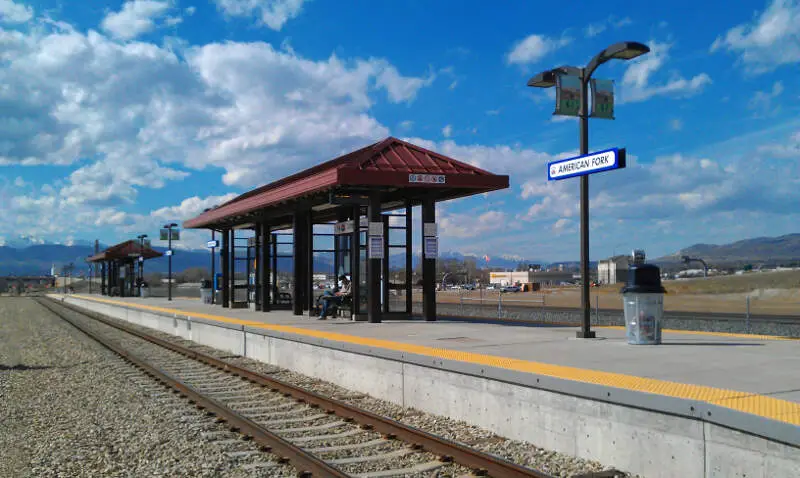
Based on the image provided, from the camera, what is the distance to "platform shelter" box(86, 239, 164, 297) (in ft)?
173

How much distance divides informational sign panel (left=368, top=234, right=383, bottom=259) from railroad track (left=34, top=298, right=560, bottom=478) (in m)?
4.85

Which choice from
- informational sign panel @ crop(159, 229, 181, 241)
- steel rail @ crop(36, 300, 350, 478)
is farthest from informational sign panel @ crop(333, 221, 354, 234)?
informational sign panel @ crop(159, 229, 181, 241)

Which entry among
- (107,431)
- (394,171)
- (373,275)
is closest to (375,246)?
(373,275)

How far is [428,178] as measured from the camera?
16562 mm

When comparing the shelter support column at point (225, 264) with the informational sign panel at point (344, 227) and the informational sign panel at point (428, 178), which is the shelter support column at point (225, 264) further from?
the informational sign panel at point (428, 178)

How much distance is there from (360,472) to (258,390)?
18.5ft

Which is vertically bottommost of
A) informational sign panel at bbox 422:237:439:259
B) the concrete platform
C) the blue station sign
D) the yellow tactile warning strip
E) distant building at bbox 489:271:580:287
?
distant building at bbox 489:271:580:287

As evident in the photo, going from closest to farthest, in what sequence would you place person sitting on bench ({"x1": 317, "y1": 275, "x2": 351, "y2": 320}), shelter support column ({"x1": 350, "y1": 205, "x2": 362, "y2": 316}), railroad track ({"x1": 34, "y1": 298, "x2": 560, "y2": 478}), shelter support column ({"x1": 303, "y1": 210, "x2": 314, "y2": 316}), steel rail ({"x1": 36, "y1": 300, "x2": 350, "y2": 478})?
1. steel rail ({"x1": 36, "y1": 300, "x2": 350, "y2": 478})
2. railroad track ({"x1": 34, "y1": 298, "x2": 560, "y2": 478})
3. shelter support column ({"x1": 350, "y1": 205, "x2": 362, "y2": 316})
4. person sitting on bench ({"x1": 317, "y1": 275, "x2": 351, "y2": 320})
5. shelter support column ({"x1": 303, "y1": 210, "x2": 314, "y2": 316})

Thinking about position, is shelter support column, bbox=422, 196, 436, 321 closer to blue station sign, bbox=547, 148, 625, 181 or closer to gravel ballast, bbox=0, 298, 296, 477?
blue station sign, bbox=547, 148, 625, 181

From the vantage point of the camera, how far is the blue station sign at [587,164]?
448 inches

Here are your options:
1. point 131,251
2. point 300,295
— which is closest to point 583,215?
point 300,295

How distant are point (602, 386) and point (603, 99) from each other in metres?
7.74

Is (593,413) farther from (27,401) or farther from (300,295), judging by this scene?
(300,295)

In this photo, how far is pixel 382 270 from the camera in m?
18.8
